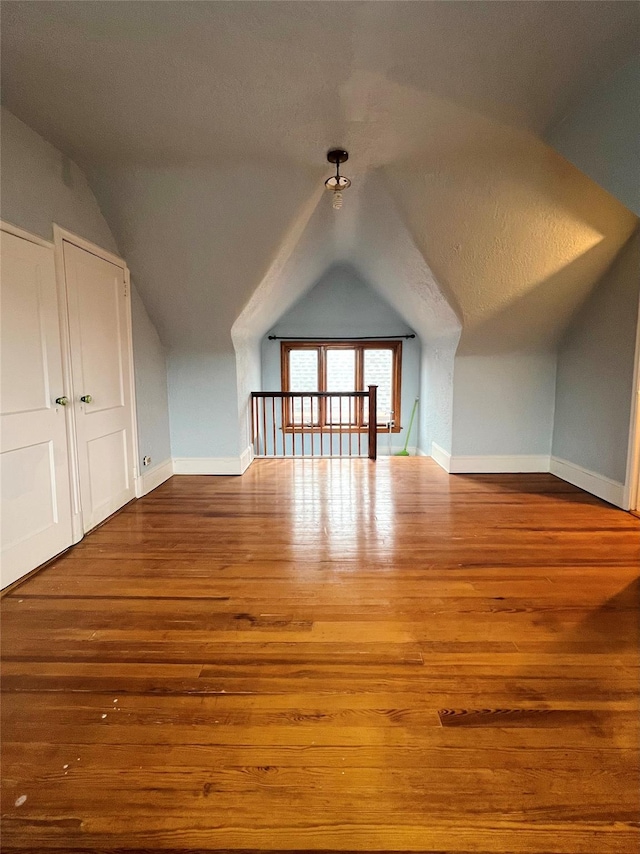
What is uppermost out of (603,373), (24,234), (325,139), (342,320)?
(325,139)

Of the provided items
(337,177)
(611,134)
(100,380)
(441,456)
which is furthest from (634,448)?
(100,380)

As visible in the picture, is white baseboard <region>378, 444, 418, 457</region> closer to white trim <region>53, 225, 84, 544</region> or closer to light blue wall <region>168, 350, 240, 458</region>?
light blue wall <region>168, 350, 240, 458</region>

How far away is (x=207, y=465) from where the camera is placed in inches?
179

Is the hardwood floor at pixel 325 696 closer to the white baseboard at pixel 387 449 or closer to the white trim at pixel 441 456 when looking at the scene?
the white trim at pixel 441 456

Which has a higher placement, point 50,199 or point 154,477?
point 50,199

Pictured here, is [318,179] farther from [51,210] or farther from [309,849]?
[309,849]

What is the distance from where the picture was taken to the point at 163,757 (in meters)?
1.23

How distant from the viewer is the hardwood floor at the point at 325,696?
1.06 m

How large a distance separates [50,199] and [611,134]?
3.08 meters

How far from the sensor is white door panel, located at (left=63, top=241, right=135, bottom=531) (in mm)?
2781

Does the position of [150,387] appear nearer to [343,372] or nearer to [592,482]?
[343,372]

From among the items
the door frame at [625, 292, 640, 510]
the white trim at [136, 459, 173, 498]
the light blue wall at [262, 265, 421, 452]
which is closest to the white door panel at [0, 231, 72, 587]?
the white trim at [136, 459, 173, 498]

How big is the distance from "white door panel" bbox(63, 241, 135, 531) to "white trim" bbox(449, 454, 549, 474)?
3.38 metres

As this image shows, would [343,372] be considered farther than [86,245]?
Yes
